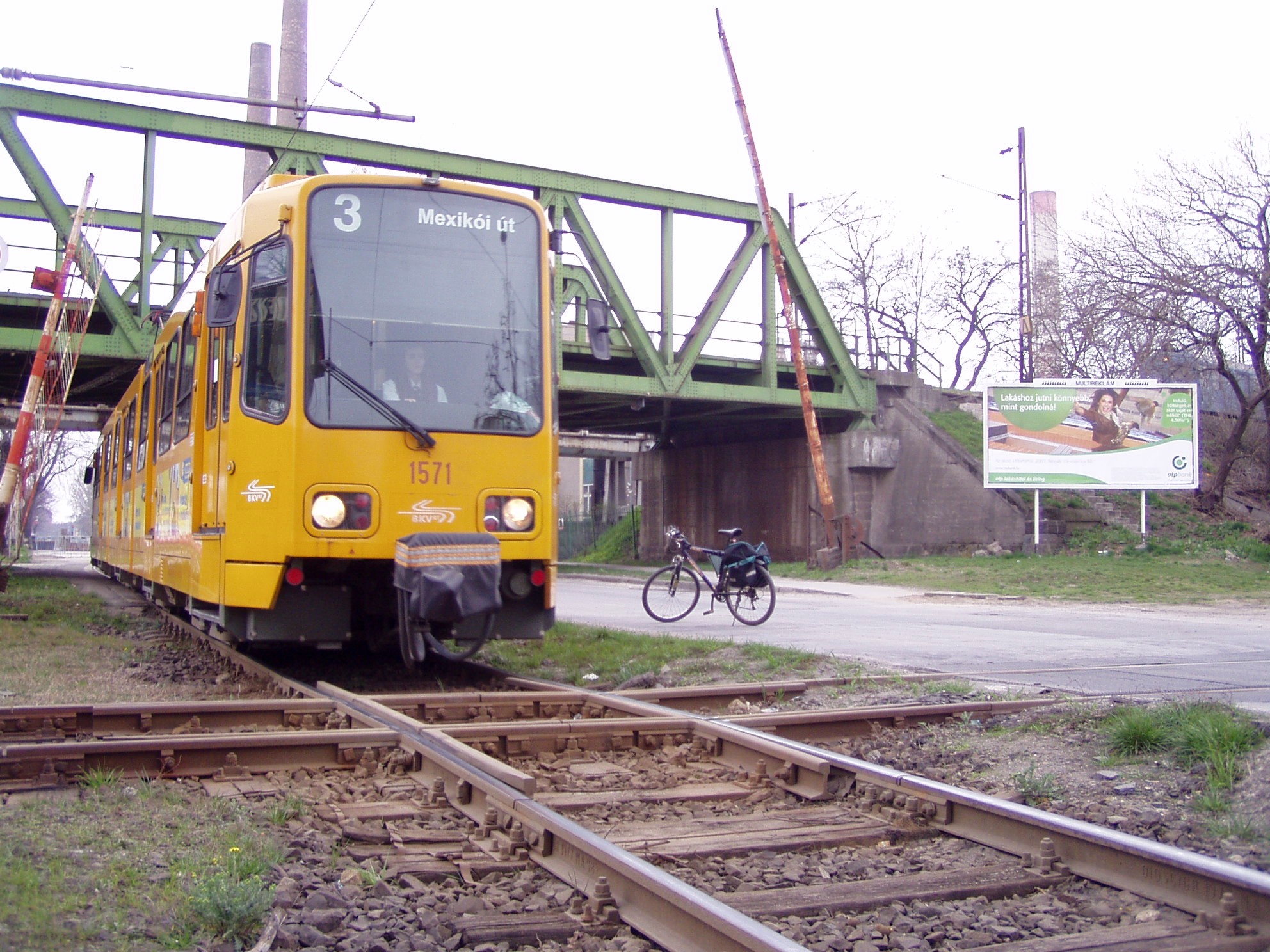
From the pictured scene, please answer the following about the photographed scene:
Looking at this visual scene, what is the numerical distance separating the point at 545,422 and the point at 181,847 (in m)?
Answer: 4.69

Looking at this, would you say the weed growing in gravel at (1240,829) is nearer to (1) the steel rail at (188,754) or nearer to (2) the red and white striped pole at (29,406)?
(1) the steel rail at (188,754)

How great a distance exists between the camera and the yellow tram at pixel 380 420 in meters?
7.52

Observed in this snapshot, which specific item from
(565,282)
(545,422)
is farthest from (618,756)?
(565,282)

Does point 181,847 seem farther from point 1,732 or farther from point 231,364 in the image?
point 231,364

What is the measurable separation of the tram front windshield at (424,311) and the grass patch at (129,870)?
3.47 metres

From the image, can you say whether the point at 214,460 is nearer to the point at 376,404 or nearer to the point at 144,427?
the point at 376,404

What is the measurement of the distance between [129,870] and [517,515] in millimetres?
4562

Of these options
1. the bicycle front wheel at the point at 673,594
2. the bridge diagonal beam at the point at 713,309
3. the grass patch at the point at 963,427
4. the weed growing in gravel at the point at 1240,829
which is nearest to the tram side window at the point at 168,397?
the bicycle front wheel at the point at 673,594

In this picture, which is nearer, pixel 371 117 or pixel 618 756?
pixel 618 756

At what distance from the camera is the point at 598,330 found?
8242 millimetres

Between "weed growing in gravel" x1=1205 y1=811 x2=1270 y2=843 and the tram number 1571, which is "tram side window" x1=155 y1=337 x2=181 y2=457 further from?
"weed growing in gravel" x1=1205 y1=811 x2=1270 y2=843

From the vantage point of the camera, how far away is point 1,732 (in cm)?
601

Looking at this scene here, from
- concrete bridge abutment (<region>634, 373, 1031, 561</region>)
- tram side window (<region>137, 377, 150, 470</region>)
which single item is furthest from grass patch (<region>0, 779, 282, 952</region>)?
concrete bridge abutment (<region>634, 373, 1031, 561</region>)

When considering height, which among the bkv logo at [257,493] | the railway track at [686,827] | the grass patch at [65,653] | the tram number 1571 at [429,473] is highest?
the tram number 1571 at [429,473]
